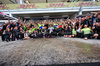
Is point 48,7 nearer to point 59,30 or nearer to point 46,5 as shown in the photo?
point 46,5

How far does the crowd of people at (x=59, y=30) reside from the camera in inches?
146

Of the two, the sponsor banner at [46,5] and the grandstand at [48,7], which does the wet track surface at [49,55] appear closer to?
the grandstand at [48,7]

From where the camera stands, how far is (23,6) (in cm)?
1020

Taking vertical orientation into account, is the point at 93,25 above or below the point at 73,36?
above

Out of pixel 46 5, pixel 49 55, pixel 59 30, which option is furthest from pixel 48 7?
pixel 49 55

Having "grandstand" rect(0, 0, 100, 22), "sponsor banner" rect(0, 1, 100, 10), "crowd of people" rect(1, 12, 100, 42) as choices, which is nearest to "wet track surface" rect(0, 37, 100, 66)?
"crowd of people" rect(1, 12, 100, 42)

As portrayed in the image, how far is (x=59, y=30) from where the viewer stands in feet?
16.0

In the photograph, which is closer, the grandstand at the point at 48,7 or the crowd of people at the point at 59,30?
the crowd of people at the point at 59,30

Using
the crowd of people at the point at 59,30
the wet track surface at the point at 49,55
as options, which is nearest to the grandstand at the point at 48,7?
the crowd of people at the point at 59,30

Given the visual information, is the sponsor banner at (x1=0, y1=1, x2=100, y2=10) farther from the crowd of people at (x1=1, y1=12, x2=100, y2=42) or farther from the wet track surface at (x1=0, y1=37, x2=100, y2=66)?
the wet track surface at (x1=0, y1=37, x2=100, y2=66)

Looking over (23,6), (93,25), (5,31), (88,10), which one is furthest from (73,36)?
(23,6)

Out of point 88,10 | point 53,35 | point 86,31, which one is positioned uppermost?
point 88,10

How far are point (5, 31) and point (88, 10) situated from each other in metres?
12.8

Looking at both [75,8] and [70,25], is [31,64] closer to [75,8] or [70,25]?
[70,25]
